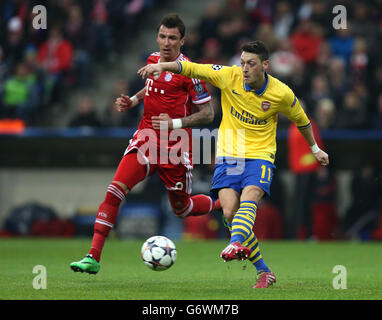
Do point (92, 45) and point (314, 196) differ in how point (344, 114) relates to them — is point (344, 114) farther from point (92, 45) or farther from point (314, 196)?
point (92, 45)

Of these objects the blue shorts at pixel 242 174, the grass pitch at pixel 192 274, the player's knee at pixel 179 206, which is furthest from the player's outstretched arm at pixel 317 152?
the player's knee at pixel 179 206

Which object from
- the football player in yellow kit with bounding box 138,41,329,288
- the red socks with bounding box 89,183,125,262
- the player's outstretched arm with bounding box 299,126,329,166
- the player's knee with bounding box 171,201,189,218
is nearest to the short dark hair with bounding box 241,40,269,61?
the football player in yellow kit with bounding box 138,41,329,288

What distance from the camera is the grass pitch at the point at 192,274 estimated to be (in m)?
7.16

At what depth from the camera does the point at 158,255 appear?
802 centimetres

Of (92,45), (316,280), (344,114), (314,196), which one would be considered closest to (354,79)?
(344,114)

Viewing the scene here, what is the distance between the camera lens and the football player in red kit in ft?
28.0

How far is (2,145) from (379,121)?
7.73 m

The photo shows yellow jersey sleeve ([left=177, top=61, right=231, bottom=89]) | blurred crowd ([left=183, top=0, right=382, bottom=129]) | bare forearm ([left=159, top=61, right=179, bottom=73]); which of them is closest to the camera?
bare forearm ([left=159, top=61, right=179, bottom=73])

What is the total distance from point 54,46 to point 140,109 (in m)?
3.21

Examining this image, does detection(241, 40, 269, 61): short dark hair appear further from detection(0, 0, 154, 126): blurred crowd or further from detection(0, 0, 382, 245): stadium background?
detection(0, 0, 154, 126): blurred crowd

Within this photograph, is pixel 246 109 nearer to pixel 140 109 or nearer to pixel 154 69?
pixel 154 69

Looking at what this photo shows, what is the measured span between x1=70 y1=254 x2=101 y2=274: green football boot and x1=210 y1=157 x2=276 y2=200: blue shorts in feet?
4.47

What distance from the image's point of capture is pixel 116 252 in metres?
12.9

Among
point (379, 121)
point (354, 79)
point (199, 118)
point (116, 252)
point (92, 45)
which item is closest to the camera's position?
point (199, 118)
